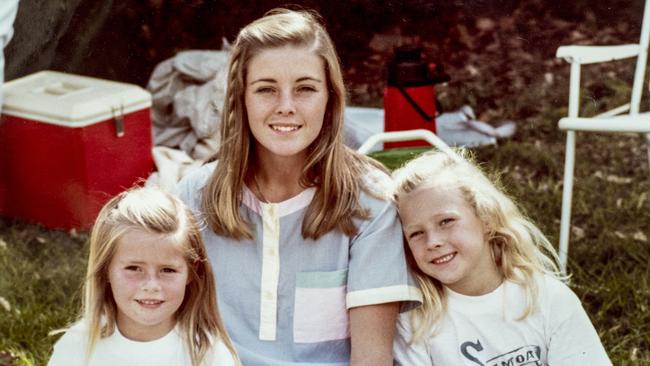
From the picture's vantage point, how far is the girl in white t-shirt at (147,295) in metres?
1.98

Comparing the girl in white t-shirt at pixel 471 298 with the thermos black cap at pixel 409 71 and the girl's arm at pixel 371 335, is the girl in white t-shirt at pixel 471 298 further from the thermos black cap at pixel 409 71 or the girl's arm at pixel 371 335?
the thermos black cap at pixel 409 71

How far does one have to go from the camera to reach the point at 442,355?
2.23 meters

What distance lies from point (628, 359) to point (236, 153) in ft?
4.24

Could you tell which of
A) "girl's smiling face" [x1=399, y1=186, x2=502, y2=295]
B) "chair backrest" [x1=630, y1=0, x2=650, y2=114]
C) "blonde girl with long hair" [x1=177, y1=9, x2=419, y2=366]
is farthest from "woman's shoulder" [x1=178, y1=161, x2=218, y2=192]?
"chair backrest" [x1=630, y1=0, x2=650, y2=114]

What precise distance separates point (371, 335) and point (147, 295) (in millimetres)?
479

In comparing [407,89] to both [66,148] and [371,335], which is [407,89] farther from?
[371,335]

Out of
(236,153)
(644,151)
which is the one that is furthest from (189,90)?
(236,153)

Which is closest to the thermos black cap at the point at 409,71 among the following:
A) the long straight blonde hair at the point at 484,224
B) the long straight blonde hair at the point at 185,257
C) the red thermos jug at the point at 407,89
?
the red thermos jug at the point at 407,89

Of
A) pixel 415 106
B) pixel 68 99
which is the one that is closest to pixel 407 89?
pixel 415 106

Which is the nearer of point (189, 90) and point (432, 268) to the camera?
point (432, 268)

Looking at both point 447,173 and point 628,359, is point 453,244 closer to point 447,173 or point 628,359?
point 447,173

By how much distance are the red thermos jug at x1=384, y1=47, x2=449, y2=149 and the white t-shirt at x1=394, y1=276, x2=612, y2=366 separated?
4.76ft

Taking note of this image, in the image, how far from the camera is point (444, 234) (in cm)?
220

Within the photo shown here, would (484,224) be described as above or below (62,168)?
above
